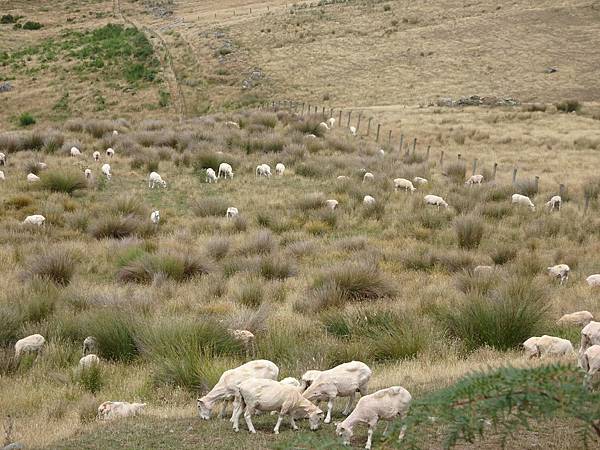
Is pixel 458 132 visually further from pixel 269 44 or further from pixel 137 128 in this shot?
pixel 269 44

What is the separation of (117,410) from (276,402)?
200 cm

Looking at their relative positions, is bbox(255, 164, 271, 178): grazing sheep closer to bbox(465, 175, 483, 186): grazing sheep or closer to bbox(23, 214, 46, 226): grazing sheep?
bbox(465, 175, 483, 186): grazing sheep

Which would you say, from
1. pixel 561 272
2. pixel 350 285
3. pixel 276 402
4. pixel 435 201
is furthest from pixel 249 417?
pixel 435 201

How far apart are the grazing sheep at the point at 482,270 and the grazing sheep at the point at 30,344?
814 centimetres

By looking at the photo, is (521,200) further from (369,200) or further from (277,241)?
(277,241)

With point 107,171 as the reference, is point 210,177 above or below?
below

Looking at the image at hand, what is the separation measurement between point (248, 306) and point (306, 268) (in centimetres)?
276

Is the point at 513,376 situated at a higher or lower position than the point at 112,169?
higher

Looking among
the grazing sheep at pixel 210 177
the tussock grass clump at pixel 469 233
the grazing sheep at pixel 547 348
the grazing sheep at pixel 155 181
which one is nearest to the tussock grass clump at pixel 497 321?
the grazing sheep at pixel 547 348

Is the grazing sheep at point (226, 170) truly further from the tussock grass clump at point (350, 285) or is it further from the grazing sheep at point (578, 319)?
the grazing sheep at point (578, 319)

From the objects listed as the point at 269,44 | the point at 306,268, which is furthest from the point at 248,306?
the point at 269,44

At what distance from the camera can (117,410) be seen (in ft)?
24.1

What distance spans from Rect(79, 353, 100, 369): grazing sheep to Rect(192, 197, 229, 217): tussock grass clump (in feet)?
34.1

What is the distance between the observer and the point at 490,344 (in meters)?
10.1
